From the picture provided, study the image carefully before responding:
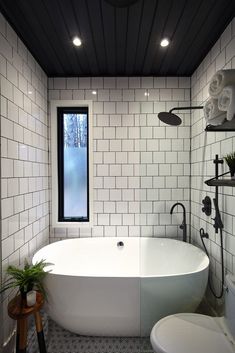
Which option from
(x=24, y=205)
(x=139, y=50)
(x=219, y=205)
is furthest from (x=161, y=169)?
(x=24, y=205)

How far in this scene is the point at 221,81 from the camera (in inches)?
55.2

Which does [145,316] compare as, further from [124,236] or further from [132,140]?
[132,140]

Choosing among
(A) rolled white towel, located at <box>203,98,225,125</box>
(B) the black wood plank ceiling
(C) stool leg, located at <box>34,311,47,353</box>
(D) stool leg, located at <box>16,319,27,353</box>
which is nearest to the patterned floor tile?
(C) stool leg, located at <box>34,311,47,353</box>

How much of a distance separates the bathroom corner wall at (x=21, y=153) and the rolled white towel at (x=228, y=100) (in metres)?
1.65

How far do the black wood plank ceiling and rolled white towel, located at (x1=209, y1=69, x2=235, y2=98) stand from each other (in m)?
0.71

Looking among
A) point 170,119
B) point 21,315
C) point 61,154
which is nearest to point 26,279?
point 21,315

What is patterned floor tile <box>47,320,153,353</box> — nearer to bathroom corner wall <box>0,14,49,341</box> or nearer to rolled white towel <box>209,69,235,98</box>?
bathroom corner wall <box>0,14,49,341</box>

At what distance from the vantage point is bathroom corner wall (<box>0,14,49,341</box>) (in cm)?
183

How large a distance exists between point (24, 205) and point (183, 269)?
1.81 m

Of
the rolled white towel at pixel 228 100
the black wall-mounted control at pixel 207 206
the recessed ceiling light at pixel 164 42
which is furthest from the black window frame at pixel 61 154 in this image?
the rolled white towel at pixel 228 100

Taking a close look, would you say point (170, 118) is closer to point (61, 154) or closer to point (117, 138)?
point (117, 138)

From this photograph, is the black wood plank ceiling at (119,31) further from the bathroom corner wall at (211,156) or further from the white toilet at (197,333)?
the white toilet at (197,333)

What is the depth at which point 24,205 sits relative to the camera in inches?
86.0

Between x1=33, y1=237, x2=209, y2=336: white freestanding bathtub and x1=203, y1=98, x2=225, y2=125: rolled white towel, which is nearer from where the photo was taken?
x1=203, y1=98, x2=225, y2=125: rolled white towel
